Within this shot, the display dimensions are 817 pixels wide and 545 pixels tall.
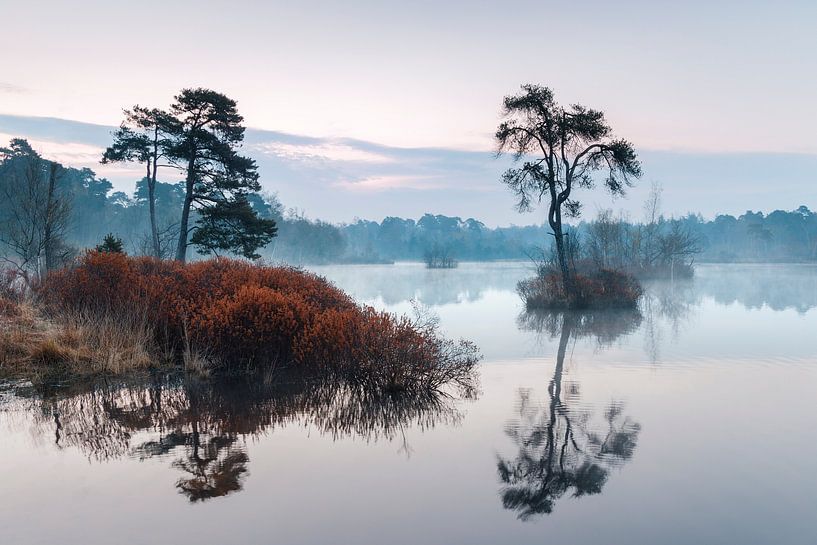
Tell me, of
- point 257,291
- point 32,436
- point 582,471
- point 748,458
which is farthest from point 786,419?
point 32,436

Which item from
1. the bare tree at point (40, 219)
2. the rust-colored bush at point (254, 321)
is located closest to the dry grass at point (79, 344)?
the rust-colored bush at point (254, 321)

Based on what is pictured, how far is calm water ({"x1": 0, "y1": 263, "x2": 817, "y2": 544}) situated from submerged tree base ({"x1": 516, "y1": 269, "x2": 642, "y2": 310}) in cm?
1494

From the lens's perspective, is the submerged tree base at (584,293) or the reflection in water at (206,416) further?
the submerged tree base at (584,293)

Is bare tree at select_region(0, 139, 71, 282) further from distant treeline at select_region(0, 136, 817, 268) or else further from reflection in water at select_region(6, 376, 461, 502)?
reflection in water at select_region(6, 376, 461, 502)

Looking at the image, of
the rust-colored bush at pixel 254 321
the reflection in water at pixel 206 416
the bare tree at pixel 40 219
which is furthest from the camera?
the bare tree at pixel 40 219

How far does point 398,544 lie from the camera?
16.9 ft

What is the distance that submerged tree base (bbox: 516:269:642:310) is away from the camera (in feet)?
91.8

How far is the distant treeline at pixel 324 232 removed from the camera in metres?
28.2

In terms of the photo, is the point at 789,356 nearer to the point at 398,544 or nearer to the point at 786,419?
the point at 786,419

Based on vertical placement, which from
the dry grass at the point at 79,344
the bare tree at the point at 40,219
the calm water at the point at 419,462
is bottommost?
the calm water at the point at 419,462

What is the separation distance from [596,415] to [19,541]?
25.1ft

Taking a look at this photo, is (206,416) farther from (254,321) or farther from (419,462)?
(419,462)

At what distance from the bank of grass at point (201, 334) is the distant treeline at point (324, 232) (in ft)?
36.3

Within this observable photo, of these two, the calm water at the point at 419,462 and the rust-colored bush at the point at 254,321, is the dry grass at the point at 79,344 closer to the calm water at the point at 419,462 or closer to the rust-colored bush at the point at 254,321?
the rust-colored bush at the point at 254,321
